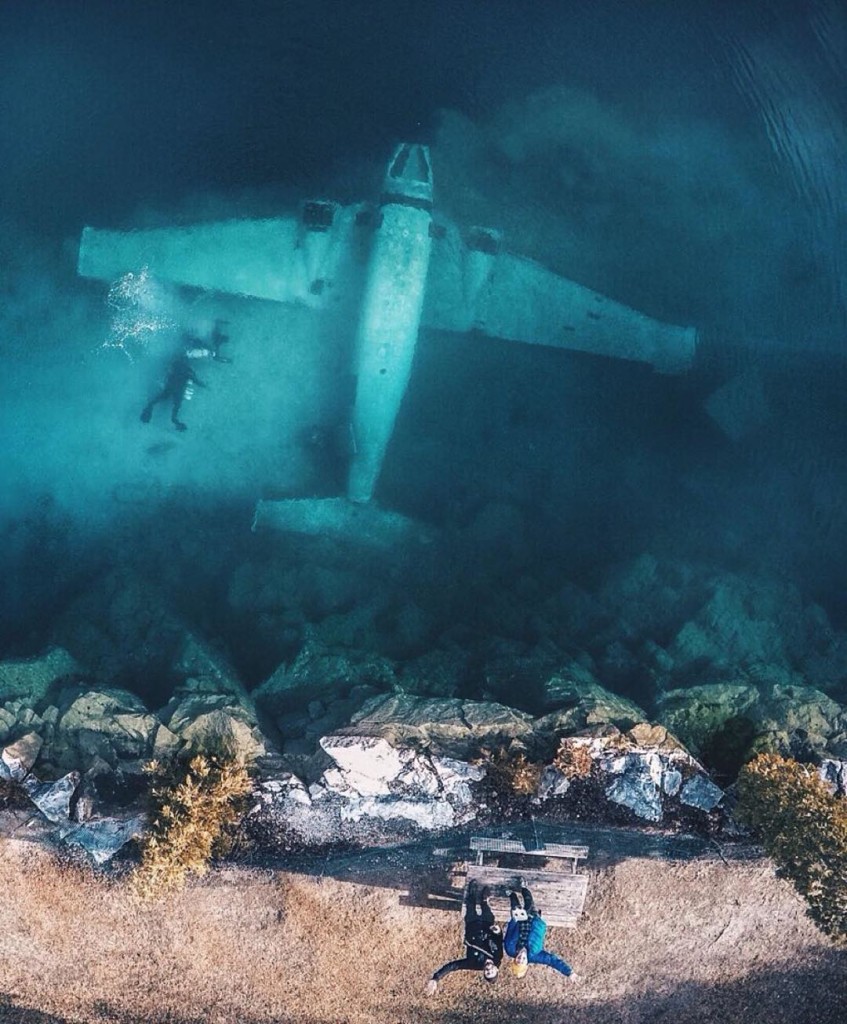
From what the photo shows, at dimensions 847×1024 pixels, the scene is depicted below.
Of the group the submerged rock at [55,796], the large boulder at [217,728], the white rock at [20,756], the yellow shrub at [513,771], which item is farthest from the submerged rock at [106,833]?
the yellow shrub at [513,771]

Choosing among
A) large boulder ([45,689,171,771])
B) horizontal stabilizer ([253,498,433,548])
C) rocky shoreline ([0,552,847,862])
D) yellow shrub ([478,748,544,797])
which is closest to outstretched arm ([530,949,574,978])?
rocky shoreline ([0,552,847,862])

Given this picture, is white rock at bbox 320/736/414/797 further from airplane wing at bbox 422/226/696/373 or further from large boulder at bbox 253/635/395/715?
airplane wing at bbox 422/226/696/373

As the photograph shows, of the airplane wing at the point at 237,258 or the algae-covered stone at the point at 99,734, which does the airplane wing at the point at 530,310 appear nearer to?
the airplane wing at the point at 237,258

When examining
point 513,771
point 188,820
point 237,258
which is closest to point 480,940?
point 513,771

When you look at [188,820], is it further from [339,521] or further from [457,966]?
[339,521]

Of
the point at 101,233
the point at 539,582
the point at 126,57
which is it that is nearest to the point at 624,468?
the point at 539,582

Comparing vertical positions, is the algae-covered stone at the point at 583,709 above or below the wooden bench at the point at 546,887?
above
